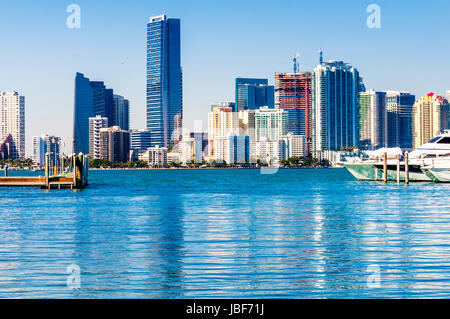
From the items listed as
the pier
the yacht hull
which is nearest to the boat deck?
the pier

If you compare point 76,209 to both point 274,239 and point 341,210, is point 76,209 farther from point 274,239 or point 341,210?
point 274,239

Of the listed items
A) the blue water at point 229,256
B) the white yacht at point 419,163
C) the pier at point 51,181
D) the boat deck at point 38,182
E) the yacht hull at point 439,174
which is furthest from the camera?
the white yacht at point 419,163

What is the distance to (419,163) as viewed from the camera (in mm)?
96312

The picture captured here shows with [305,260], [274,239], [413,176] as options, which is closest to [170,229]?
[274,239]

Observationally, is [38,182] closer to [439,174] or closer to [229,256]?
[439,174]

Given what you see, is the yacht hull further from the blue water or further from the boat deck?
the blue water

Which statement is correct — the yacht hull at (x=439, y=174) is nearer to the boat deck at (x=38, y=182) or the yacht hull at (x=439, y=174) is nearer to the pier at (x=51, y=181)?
the pier at (x=51, y=181)

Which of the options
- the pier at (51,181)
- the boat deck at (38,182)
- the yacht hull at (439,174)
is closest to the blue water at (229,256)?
the pier at (51,181)

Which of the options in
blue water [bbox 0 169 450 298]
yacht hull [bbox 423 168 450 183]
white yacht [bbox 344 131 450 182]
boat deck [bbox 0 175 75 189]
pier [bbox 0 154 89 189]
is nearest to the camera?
blue water [bbox 0 169 450 298]

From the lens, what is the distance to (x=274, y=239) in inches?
1118

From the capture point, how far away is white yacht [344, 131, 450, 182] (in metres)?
92.7

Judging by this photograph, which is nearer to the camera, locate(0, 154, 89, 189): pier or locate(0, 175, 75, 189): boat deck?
locate(0, 154, 89, 189): pier

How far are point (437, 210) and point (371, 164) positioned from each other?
198 feet

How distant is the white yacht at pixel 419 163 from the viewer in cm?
9266
